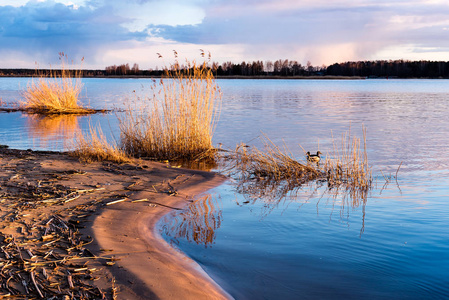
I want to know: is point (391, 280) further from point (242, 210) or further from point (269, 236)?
point (242, 210)

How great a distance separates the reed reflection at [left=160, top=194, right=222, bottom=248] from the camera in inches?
220

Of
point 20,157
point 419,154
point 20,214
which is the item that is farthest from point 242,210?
point 419,154

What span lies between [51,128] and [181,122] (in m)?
9.22

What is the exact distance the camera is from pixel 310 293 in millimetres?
4270

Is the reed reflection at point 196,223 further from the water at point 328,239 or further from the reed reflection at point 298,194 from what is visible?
the reed reflection at point 298,194

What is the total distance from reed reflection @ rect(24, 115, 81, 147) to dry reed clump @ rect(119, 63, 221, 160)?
297 centimetres

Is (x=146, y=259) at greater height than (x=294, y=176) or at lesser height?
greater

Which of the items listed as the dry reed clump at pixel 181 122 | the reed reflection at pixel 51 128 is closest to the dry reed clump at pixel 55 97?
the reed reflection at pixel 51 128

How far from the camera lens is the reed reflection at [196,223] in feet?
18.3

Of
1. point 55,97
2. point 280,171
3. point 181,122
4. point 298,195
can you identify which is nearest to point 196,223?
point 298,195

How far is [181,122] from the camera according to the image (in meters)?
10.5

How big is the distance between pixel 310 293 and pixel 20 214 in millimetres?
3659

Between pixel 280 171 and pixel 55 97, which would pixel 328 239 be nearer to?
pixel 280 171

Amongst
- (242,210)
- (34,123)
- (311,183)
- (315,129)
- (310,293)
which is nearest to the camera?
(310,293)
